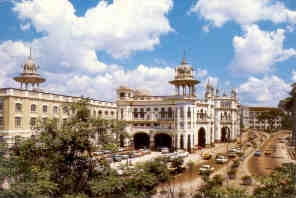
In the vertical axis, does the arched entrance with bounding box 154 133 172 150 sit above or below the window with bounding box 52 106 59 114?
below

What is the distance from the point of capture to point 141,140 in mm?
51281

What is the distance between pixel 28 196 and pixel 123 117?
131 ft

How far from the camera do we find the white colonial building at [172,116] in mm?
43562

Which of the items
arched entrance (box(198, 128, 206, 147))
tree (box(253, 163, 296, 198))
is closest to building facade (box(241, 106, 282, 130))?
arched entrance (box(198, 128, 206, 147))

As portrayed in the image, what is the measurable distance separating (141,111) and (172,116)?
7.46 m

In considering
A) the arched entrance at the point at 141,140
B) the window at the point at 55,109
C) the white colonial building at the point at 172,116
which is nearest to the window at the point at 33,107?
the window at the point at 55,109

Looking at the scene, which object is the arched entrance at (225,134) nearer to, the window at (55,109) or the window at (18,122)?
the window at (55,109)

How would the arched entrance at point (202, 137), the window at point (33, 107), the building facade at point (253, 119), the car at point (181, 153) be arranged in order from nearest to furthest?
1. the window at point (33, 107)
2. the car at point (181, 153)
3. the arched entrance at point (202, 137)
4. the building facade at point (253, 119)

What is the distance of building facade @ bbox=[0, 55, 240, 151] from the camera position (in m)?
30.4

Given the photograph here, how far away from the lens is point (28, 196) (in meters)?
9.91

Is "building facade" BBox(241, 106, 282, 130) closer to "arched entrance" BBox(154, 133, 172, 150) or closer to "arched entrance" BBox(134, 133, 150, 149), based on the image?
"arched entrance" BBox(154, 133, 172, 150)

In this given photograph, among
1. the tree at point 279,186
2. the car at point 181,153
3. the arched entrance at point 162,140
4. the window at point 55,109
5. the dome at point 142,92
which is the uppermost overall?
the dome at point 142,92

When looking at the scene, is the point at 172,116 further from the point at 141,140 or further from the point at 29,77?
the point at 29,77

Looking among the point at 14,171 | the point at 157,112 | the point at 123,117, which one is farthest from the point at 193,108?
the point at 14,171
